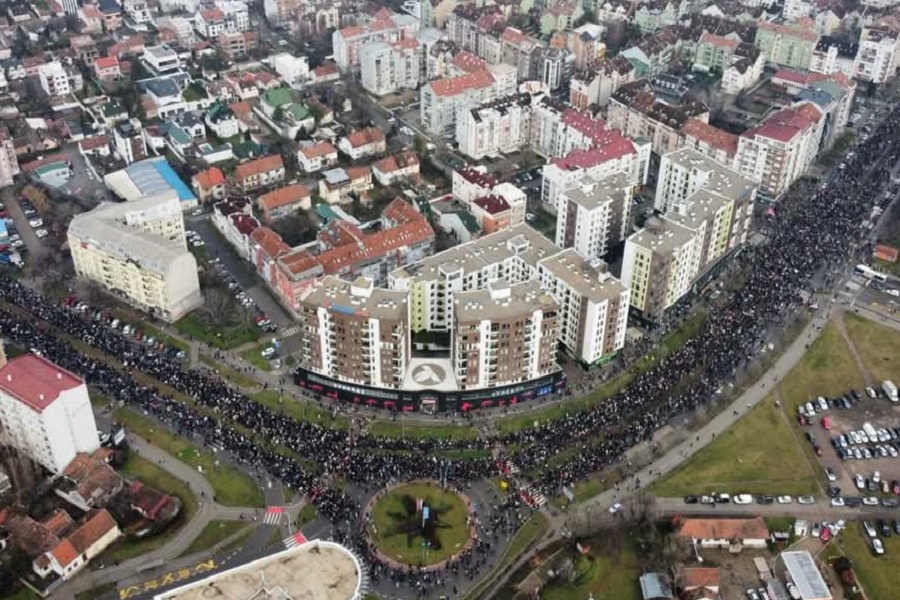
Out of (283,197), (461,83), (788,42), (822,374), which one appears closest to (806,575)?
(822,374)

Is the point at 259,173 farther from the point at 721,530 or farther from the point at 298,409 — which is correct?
the point at 721,530

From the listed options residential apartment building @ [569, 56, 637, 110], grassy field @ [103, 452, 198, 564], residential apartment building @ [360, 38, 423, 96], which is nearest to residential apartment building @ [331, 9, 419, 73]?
residential apartment building @ [360, 38, 423, 96]

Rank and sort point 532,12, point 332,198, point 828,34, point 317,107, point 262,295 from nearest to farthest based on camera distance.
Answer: point 262,295, point 332,198, point 317,107, point 828,34, point 532,12

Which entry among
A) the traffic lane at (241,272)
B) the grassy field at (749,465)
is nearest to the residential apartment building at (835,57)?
the grassy field at (749,465)

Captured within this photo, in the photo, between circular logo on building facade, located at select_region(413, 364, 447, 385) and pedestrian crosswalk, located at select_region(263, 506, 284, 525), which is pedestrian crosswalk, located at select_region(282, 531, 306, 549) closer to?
pedestrian crosswalk, located at select_region(263, 506, 284, 525)

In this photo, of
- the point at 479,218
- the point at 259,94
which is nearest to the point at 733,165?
the point at 479,218

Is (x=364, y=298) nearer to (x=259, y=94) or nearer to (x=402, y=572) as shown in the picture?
(x=402, y=572)

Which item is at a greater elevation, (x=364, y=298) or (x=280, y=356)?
(x=364, y=298)

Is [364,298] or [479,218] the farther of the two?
[479,218]
